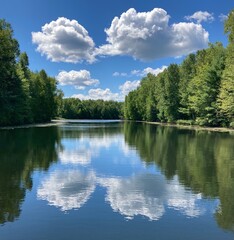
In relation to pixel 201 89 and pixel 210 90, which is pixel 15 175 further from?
pixel 201 89

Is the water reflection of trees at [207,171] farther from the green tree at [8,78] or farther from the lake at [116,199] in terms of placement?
the green tree at [8,78]

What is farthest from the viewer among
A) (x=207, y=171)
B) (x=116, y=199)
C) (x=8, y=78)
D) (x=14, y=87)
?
(x=14, y=87)

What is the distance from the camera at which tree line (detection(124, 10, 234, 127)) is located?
4716 centimetres

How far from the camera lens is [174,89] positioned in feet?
268

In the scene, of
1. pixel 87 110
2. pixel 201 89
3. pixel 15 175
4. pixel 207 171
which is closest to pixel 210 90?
pixel 201 89

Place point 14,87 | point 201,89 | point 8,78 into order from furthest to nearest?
point 201,89 → point 14,87 → point 8,78

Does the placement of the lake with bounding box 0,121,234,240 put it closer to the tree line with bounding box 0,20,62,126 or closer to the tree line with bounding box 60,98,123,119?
the tree line with bounding box 0,20,62,126

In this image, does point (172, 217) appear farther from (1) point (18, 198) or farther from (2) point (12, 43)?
(2) point (12, 43)

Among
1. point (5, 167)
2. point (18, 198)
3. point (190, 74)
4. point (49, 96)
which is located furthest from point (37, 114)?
point (18, 198)

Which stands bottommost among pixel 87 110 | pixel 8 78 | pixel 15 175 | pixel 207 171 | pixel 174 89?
pixel 15 175

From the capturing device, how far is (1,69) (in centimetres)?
4884

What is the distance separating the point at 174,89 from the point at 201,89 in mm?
21128

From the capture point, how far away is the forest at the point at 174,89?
159 feet

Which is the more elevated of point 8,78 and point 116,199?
point 8,78
